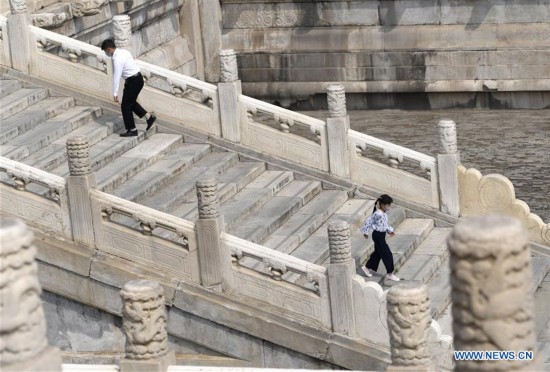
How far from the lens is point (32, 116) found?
20.4 meters

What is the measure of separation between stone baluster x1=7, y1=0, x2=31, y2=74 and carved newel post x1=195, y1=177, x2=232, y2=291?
5.21 metres

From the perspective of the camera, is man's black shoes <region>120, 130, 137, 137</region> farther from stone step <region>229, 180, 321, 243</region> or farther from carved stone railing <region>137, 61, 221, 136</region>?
stone step <region>229, 180, 321, 243</region>

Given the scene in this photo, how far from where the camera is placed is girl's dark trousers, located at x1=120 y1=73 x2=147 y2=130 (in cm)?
2034

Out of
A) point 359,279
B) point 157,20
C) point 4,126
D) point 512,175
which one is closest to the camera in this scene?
point 359,279

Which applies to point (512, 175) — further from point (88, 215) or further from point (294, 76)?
point (88, 215)

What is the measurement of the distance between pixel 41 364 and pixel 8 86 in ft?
40.3

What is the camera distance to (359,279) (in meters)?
A: 16.3

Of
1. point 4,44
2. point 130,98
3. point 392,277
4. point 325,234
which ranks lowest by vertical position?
point 392,277

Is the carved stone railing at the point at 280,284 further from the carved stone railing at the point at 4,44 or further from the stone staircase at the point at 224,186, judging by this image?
the carved stone railing at the point at 4,44

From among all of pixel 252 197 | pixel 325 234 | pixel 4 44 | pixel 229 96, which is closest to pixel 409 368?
pixel 325 234

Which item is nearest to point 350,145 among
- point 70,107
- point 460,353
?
A: point 70,107

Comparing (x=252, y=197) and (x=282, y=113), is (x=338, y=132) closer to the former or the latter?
(x=282, y=113)

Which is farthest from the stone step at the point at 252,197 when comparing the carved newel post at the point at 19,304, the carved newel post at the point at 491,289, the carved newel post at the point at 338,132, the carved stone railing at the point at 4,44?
the carved newel post at the point at 491,289

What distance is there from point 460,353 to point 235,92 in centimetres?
1225
